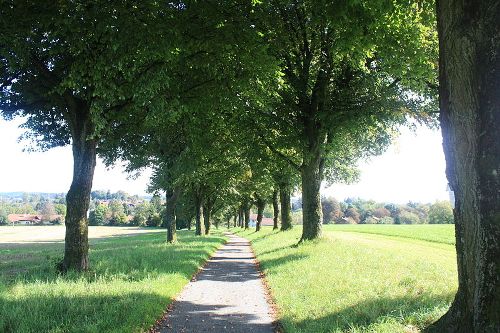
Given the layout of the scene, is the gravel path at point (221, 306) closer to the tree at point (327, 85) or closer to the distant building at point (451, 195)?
the distant building at point (451, 195)

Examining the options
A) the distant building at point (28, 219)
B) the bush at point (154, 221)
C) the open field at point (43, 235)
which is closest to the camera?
the open field at point (43, 235)

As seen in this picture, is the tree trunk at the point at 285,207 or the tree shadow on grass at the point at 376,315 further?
the tree trunk at the point at 285,207

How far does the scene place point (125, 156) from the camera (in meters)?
22.6

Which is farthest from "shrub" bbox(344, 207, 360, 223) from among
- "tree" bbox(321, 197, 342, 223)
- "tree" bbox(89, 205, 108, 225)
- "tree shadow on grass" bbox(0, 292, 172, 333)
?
"tree shadow on grass" bbox(0, 292, 172, 333)

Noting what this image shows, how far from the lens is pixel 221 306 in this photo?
1012 cm

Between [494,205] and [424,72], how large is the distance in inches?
474

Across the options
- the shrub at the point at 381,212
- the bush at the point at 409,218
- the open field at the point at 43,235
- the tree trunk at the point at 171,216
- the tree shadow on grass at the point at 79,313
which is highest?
the tree trunk at the point at 171,216

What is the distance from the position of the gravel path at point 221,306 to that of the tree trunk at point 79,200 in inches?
146

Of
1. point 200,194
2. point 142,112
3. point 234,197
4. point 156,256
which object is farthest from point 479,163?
point 234,197

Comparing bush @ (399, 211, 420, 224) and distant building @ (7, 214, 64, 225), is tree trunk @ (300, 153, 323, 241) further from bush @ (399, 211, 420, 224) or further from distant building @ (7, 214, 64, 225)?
distant building @ (7, 214, 64, 225)

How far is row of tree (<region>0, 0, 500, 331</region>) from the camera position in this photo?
5.05 metres

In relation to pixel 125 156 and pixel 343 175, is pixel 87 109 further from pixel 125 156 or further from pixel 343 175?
pixel 343 175

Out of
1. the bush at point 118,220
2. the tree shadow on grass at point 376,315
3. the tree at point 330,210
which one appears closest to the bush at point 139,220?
the bush at point 118,220

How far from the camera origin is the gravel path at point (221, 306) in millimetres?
8281
